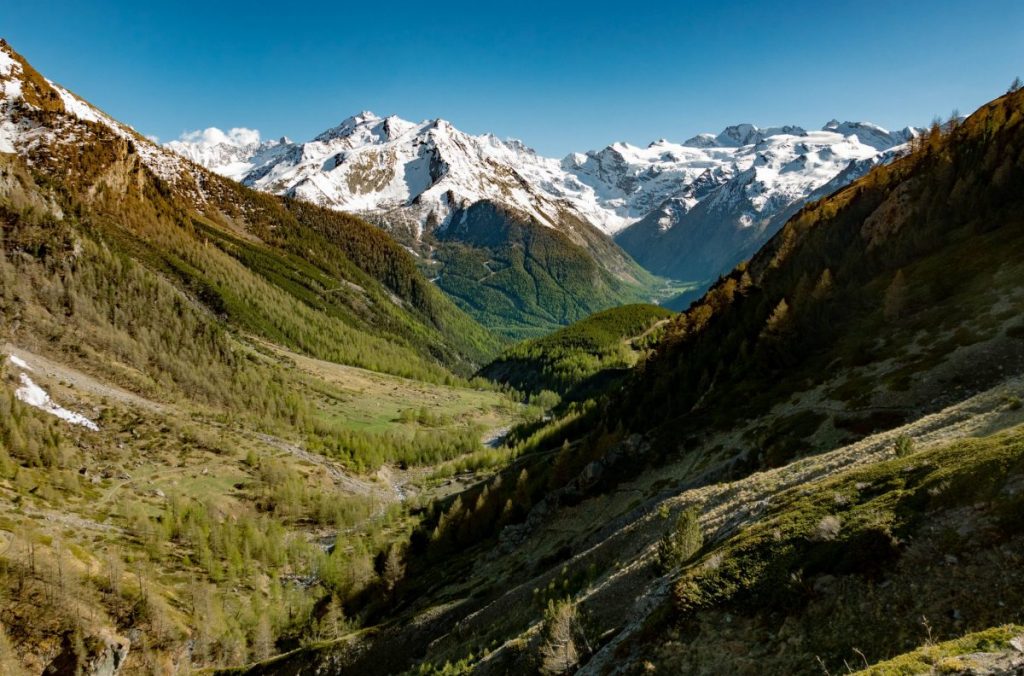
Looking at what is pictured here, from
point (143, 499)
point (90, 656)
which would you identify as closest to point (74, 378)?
point (143, 499)

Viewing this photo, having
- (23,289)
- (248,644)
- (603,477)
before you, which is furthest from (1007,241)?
(23,289)

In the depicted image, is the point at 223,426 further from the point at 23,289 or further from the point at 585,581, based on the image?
the point at 585,581

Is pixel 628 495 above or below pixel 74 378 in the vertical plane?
below

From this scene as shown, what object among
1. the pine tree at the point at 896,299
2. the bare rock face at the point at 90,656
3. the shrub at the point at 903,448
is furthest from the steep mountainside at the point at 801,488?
the bare rock face at the point at 90,656

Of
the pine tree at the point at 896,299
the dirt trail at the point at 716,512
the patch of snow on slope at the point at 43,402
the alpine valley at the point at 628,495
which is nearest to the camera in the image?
the alpine valley at the point at 628,495

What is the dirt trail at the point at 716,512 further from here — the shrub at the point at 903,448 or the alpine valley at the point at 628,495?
the shrub at the point at 903,448

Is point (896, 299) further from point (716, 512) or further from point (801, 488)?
point (801, 488)
